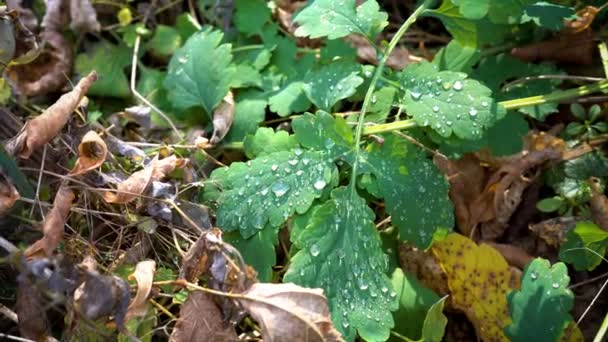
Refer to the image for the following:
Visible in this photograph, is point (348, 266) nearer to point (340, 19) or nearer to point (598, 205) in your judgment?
point (340, 19)

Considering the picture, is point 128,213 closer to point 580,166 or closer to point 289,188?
point 289,188

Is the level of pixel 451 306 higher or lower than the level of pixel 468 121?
lower

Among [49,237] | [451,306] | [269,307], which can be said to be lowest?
[451,306]

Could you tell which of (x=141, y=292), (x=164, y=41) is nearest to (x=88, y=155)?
(x=141, y=292)

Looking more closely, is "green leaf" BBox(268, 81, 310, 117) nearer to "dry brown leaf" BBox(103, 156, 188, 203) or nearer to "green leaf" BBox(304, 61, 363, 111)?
"green leaf" BBox(304, 61, 363, 111)

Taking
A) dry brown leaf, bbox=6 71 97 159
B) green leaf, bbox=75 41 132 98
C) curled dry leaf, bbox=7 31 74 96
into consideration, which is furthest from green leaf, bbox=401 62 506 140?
curled dry leaf, bbox=7 31 74 96

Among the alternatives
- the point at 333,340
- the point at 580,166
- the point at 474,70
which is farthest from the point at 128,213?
the point at 580,166

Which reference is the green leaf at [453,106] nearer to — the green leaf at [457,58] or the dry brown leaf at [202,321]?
the green leaf at [457,58]
